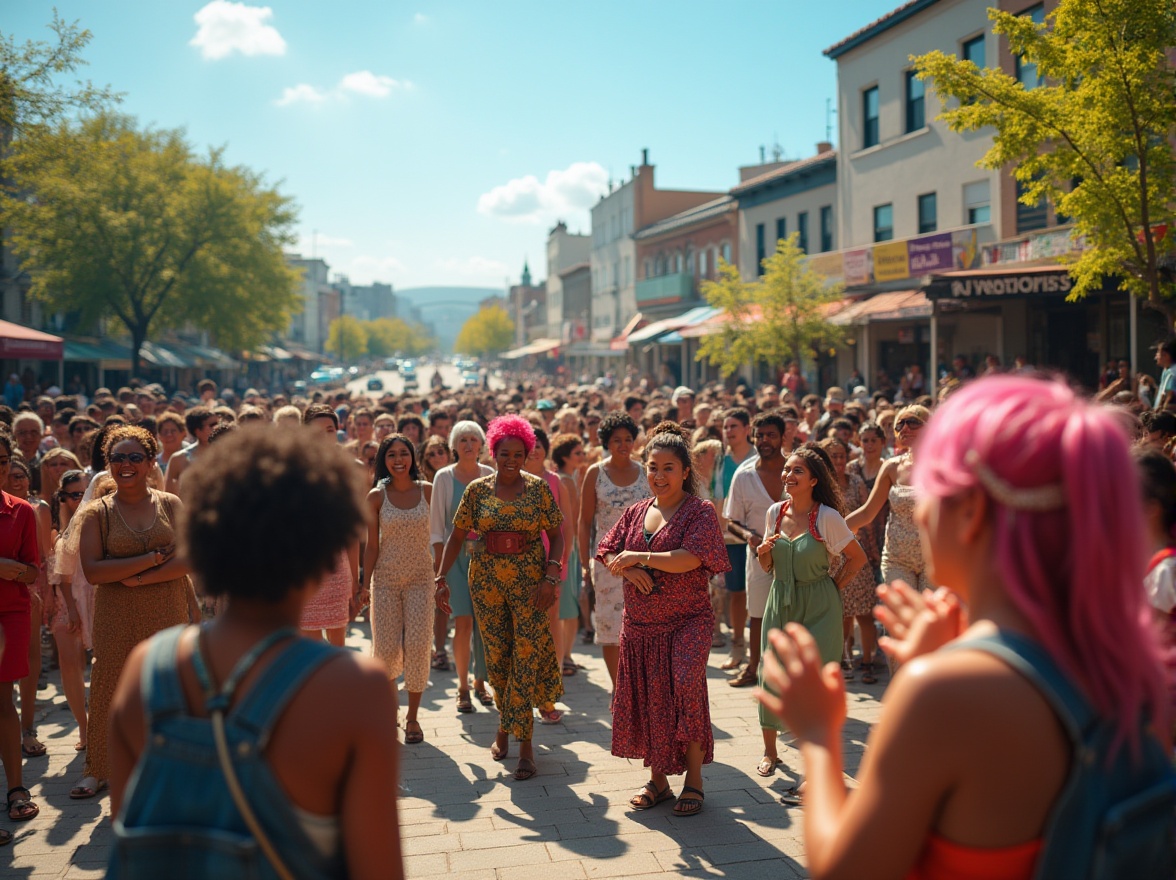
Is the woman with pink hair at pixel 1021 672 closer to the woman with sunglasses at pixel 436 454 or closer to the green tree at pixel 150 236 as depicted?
the woman with sunglasses at pixel 436 454

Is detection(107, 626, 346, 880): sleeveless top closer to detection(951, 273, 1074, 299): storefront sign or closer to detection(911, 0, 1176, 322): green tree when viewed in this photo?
detection(911, 0, 1176, 322): green tree

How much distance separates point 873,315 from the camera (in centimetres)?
2362

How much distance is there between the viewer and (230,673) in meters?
1.96

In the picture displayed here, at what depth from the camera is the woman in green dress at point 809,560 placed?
6059 millimetres

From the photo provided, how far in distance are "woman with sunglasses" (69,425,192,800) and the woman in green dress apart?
3355 mm

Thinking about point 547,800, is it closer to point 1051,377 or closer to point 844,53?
point 1051,377

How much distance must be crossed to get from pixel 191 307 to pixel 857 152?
78.4ft

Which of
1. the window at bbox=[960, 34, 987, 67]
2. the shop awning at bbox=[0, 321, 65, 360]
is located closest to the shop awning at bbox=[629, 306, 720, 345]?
the window at bbox=[960, 34, 987, 67]

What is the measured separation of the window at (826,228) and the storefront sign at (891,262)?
5092 mm

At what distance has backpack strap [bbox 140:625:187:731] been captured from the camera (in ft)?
6.37

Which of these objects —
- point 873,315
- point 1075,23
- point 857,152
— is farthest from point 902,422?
point 857,152

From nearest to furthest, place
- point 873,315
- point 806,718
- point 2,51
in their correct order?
point 806,718
point 2,51
point 873,315

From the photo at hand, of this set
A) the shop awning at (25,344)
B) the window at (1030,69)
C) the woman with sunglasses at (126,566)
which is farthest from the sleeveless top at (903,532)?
the shop awning at (25,344)

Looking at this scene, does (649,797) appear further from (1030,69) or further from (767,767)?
(1030,69)
